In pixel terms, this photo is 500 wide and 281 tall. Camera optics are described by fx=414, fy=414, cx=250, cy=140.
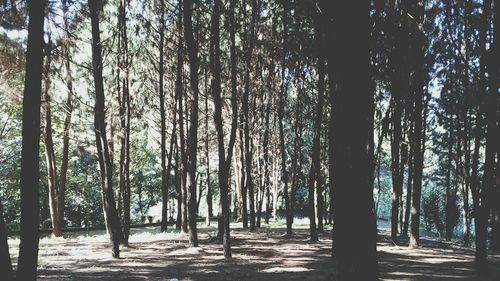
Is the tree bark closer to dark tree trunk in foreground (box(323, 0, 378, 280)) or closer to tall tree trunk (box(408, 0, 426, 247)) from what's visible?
tall tree trunk (box(408, 0, 426, 247))

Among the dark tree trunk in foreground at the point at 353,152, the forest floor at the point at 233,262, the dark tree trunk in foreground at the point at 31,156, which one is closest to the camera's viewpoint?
the dark tree trunk in foreground at the point at 353,152

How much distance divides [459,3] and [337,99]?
32.6 feet

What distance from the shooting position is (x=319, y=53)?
1558 cm

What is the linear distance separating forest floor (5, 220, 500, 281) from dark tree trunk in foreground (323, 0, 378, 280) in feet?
12.4

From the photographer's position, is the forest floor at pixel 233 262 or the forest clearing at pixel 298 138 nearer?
the forest clearing at pixel 298 138

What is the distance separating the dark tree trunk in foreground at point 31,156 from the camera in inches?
298

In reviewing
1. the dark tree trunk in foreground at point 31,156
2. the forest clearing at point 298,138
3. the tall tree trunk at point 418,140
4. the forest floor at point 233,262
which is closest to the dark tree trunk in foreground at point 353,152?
the forest clearing at point 298,138

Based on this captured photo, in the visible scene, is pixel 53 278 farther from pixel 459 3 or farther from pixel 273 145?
pixel 273 145

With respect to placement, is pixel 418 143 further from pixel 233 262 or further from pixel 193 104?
pixel 193 104

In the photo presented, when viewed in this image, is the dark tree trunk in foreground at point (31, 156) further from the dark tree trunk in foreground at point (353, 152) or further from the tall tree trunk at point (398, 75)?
the tall tree trunk at point (398, 75)

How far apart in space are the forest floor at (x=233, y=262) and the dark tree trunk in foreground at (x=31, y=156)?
8.45 ft

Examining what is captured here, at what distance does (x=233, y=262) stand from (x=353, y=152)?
297 inches

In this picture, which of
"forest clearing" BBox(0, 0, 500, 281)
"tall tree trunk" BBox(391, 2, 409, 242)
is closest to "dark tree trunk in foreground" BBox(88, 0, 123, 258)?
"forest clearing" BBox(0, 0, 500, 281)

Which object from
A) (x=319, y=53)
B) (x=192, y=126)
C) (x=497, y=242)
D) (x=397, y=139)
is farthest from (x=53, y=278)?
(x=497, y=242)
